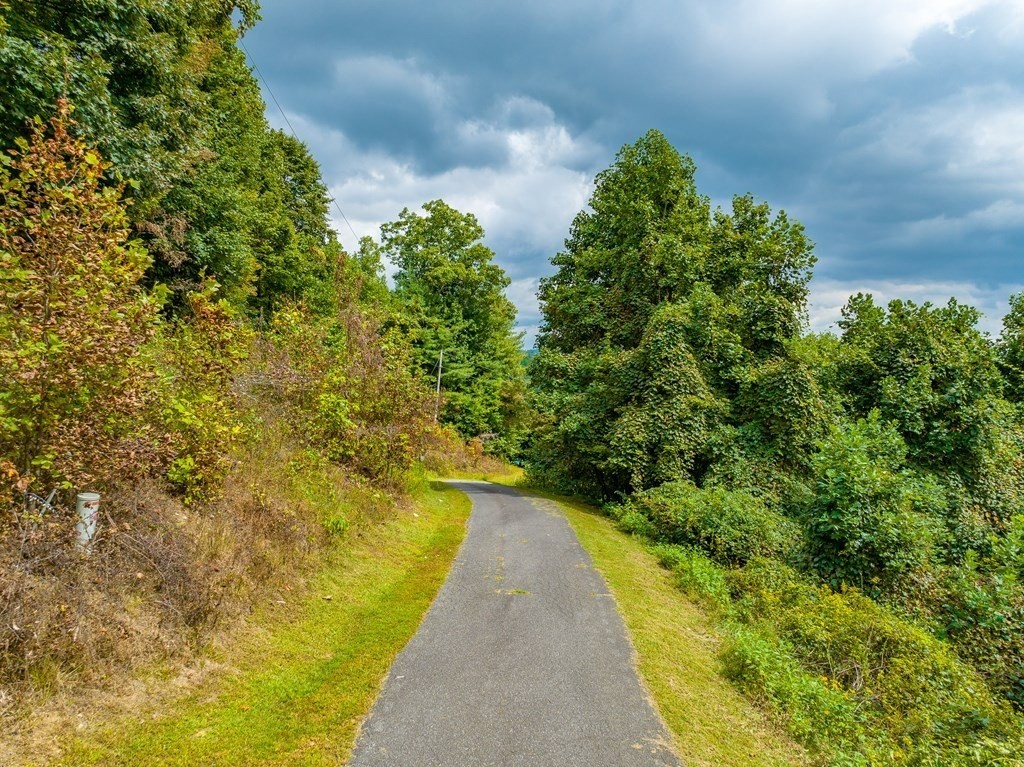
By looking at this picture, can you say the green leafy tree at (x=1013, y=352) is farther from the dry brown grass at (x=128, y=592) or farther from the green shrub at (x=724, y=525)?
the dry brown grass at (x=128, y=592)

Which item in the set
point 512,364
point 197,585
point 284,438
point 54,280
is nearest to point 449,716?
point 197,585

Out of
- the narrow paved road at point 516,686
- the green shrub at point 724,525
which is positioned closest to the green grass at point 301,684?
the narrow paved road at point 516,686

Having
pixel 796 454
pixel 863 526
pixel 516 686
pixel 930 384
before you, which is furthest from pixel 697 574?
pixel 930 384

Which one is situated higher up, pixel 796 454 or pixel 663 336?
pixel 663 336

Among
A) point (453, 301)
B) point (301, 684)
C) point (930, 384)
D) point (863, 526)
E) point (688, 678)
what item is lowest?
point (301, 684)

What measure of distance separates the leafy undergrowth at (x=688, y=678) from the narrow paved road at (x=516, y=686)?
0.80 feet

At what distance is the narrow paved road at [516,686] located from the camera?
4.50 meters

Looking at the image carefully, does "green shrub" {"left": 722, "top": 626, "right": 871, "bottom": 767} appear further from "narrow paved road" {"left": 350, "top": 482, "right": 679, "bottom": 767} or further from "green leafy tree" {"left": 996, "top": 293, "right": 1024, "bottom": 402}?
"green leafy tree" {"left": 996, "top": 293, "right": 1024, "bottom": 402}

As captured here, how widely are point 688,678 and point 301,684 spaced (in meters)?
4.65

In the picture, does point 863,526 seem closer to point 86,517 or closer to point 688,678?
point 688,678

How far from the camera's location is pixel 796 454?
15.7 m

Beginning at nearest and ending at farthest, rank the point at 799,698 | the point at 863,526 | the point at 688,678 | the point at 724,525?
the point at 799,698 < the point at 688,678 < the point at 863,526 < the point at 724,525

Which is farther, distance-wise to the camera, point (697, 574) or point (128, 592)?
point (697, 574)

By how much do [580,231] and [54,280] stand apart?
23.5 m
